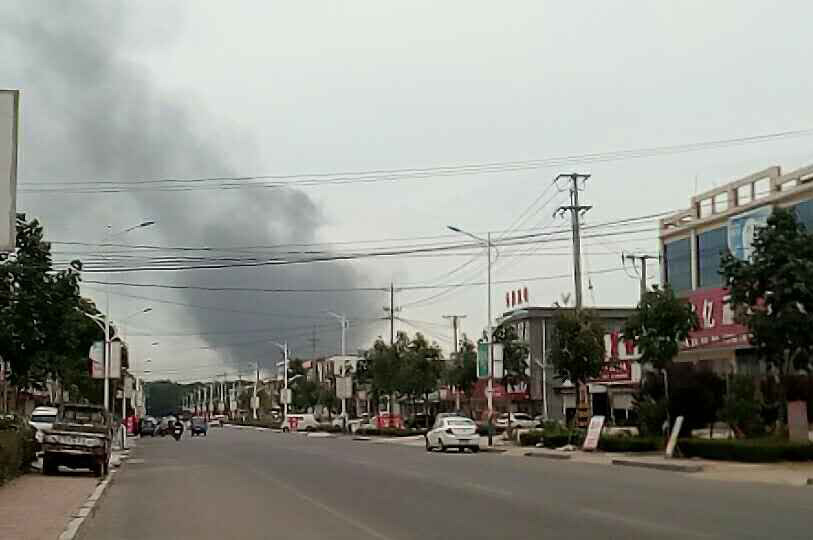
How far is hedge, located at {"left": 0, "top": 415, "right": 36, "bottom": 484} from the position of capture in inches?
1020

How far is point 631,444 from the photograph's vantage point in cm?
4197

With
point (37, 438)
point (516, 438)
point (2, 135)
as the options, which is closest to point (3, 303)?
point (37, 438)

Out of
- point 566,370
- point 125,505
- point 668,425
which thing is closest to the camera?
point 125,505

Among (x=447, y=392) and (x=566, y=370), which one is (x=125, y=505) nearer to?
(x=566, y=370)

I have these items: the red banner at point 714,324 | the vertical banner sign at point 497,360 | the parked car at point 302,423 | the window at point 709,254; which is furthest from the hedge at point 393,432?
the red banner at point 714,324

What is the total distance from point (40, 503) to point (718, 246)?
48.0m

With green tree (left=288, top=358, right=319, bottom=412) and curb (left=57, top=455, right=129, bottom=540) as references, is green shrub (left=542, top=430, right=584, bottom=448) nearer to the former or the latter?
curb (left=57, top=455, right=129, bottom=540)

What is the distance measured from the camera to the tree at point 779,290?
1366 inches

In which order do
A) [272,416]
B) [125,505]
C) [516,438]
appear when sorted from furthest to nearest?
1. [272,416]
2. [516,438]
3. [125,505]

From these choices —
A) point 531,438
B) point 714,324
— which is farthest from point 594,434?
point 714,324

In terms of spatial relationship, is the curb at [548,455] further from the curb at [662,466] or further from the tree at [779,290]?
the tree at [779,290]

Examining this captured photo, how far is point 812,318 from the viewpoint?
3453 centimetres

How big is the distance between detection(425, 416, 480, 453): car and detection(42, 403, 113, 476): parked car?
1998 cm

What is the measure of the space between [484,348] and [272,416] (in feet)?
304
